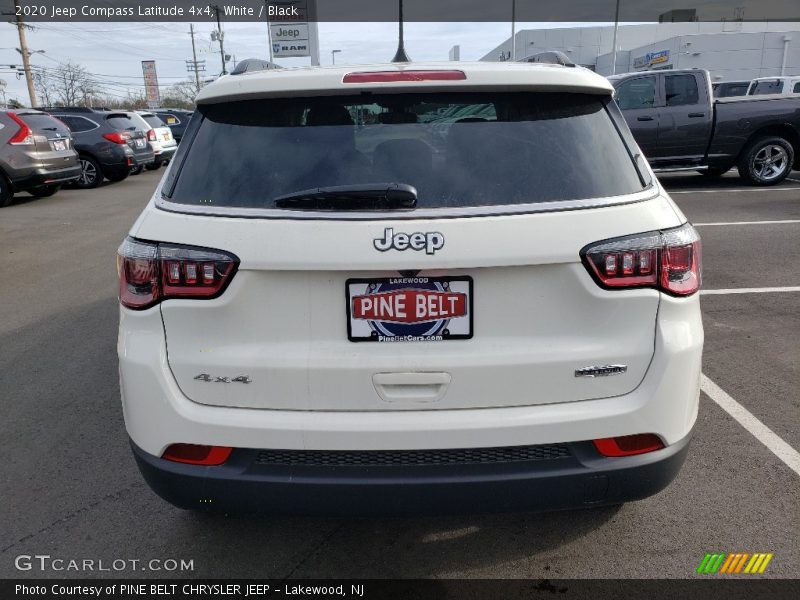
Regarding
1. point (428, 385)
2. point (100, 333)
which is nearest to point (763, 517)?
point (428, 385)

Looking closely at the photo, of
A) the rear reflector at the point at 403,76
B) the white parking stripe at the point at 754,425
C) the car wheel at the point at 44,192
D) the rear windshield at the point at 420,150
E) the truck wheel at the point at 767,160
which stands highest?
the rear reflector at the point at 403,76

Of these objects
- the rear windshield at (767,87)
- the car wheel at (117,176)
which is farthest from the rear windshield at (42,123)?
the rear windshield at (767,87)

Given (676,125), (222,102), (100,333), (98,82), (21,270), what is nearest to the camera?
(222,102)

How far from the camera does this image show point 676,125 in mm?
12469

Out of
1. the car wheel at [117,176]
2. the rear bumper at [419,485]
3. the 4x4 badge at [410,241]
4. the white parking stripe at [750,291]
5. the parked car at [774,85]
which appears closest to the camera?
the 4x4 badge at [410,241]

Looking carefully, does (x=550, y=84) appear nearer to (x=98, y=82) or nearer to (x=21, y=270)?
(x=21, y=270)

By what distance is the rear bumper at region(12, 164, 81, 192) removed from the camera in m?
13.0

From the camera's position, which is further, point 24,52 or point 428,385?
point 24,52

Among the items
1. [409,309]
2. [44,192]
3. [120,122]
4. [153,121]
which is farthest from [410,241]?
[153,121]

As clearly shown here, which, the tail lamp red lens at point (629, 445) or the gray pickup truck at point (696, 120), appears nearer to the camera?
the tail lamp red lens at point (629, 445)

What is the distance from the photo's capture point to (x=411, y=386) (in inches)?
84.3

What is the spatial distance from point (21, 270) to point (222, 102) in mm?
6782

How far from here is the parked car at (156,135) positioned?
18470 mm

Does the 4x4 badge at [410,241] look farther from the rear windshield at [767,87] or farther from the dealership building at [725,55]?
the dealership building at [725,55]
